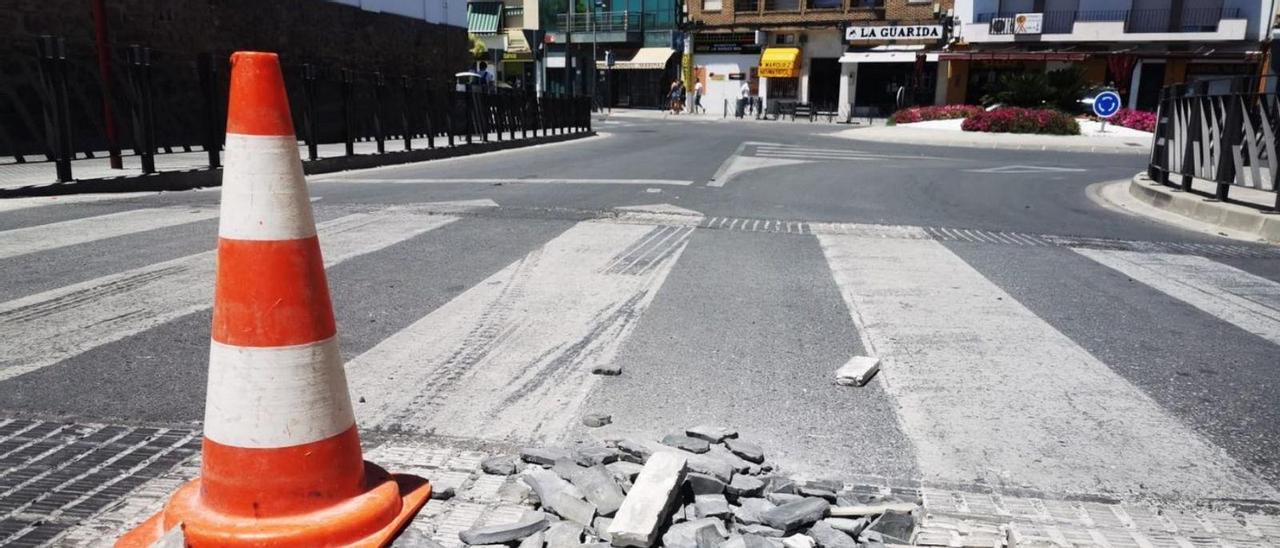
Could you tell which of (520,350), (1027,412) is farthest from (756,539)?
(520,350)

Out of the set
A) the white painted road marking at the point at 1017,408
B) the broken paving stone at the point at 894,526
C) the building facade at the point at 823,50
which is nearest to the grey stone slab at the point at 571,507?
the broken paving stone at the point at 894,526

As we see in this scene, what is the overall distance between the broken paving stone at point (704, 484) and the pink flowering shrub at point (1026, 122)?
2770 centimetres

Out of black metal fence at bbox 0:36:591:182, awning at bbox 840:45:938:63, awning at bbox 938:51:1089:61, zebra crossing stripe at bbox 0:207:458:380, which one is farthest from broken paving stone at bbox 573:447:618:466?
awning at bbox 840:45:938:63

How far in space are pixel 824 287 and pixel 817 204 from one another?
477 cm

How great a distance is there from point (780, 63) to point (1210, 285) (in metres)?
42.5

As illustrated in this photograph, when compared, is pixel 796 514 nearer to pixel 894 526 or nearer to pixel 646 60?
pixel 894 526

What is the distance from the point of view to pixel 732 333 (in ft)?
14.4

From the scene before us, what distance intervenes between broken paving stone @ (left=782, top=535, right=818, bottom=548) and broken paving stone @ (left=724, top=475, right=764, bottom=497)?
25 cm

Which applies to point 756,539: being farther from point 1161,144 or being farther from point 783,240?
point 1161,144

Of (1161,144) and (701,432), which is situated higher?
(1161,144)

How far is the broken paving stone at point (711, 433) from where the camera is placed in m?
2.92

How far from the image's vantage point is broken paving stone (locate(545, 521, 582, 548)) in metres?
2.26

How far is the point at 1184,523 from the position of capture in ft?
8.23

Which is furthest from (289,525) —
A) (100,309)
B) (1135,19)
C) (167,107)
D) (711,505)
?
(1135,19)
